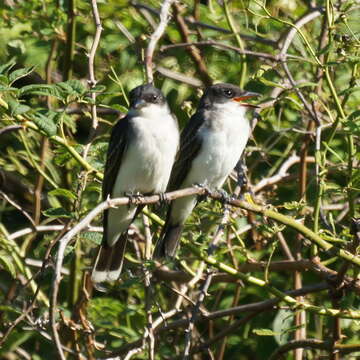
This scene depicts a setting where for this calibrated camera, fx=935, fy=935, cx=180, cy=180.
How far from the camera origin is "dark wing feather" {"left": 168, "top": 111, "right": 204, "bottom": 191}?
481cm

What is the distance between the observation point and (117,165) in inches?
180

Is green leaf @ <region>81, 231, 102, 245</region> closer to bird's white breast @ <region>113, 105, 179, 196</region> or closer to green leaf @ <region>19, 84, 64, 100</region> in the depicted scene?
bird's white breast @ <region>113, 105, 179, 196</region>

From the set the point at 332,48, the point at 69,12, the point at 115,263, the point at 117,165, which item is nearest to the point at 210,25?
the point at 69,12

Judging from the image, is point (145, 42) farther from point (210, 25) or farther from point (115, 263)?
point (115, 263)

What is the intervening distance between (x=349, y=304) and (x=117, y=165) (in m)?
1.39

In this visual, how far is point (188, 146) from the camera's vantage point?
484 cm

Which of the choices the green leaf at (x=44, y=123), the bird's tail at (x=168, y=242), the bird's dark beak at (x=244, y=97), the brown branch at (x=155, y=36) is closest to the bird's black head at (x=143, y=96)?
the brown branch at (x=155, y=36)

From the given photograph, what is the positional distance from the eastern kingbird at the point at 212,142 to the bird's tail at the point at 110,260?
0.29m

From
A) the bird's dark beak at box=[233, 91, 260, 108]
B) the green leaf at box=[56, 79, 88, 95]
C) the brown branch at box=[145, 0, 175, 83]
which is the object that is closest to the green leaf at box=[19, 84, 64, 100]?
the green leaf at box=[56, 79, 88, 95]

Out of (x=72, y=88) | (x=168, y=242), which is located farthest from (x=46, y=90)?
(x=168, y=242)

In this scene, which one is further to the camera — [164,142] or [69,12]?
[69,12]

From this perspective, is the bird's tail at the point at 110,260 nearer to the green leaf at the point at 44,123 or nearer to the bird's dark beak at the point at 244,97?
the bird's dark beak at the point at 244,97

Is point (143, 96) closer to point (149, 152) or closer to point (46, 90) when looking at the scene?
point (149, 152)

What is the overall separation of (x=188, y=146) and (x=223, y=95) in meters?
0.32
